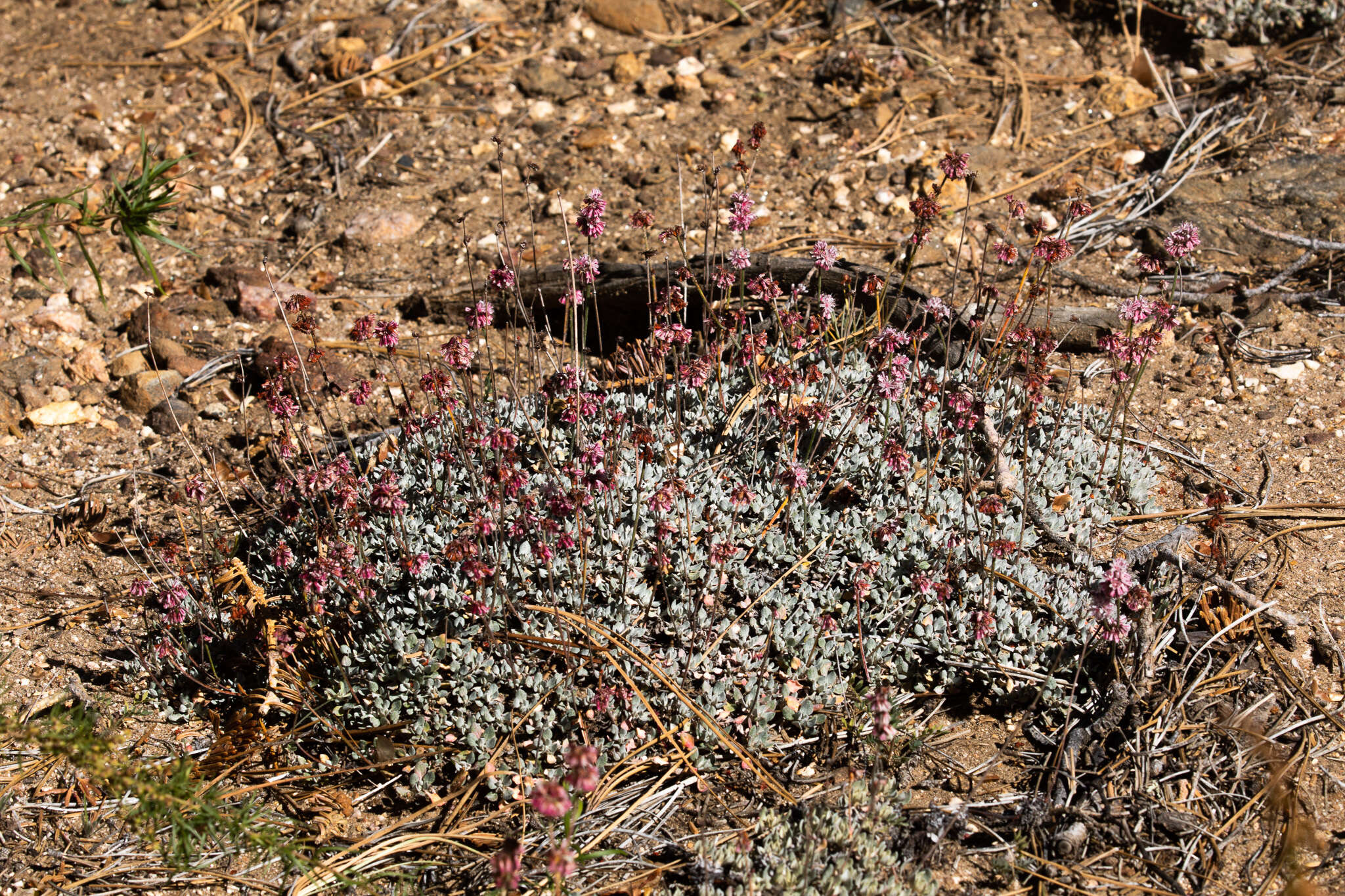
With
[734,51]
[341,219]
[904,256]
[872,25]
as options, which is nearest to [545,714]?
[904,256]

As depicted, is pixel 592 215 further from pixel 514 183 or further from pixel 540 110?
pixel 540 110

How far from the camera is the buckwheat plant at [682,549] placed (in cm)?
397

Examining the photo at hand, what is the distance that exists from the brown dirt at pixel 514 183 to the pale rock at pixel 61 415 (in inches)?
2.5

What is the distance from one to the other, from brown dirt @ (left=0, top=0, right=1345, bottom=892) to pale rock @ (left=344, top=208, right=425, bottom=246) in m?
0.08

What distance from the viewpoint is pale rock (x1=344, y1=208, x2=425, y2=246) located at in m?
6.55

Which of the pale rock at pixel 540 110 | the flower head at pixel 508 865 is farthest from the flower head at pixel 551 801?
the pale rock at pixel 540 110

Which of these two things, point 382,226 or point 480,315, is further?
point 382,226

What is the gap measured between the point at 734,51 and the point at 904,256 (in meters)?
2.65

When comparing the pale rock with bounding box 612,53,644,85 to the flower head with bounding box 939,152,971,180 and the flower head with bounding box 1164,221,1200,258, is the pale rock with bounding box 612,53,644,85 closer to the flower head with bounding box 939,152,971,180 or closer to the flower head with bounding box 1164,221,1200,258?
the flower head with bounding box 939,152,971,180

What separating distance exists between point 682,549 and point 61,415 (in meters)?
3.60

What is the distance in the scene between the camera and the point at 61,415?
18.0 ft

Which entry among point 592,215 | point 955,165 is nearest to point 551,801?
point 592,215

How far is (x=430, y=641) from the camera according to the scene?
4043 mm

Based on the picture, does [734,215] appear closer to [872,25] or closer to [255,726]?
[255,726]
